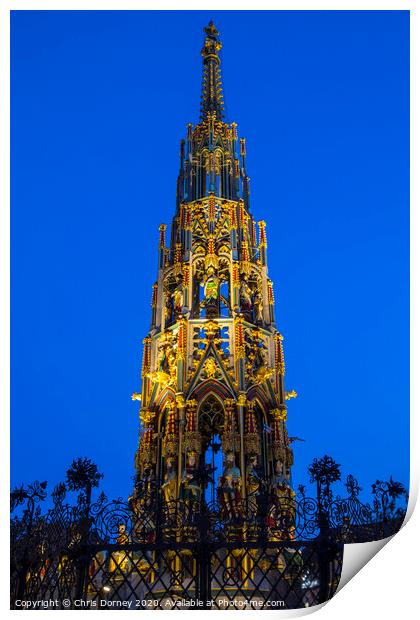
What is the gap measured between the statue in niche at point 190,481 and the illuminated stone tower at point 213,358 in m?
0.03

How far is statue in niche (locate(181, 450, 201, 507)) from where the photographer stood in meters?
18.2

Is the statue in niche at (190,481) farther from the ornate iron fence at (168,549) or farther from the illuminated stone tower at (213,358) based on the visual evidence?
the ornate iron fence at (168,549)

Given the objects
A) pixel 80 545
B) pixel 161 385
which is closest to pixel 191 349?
pixel 161 385

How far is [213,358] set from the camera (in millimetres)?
20875

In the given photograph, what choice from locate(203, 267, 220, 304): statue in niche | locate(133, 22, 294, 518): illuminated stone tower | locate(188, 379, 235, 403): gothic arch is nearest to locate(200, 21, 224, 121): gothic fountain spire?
locate(133, 22, 294, 518): illuminated stone tower

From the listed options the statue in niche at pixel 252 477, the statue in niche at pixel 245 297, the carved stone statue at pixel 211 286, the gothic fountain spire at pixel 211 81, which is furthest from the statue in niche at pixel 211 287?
the gothic fountain spire at pixel 211 81

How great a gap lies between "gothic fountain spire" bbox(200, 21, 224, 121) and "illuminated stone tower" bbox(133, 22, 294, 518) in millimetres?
3022

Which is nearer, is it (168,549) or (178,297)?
(168,549)

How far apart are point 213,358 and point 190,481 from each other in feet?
14.8

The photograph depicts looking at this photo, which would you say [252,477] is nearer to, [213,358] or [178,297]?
[213,358]

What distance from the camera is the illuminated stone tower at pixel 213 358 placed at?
19.2 m

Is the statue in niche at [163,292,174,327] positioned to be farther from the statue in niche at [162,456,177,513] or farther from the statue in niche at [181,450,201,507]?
the statue in niche at [181,450,201,507]
